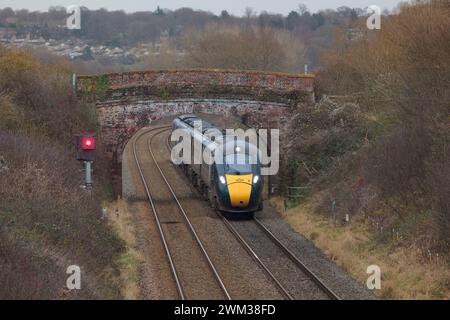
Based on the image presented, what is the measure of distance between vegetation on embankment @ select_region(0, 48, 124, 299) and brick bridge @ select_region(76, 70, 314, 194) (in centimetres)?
84

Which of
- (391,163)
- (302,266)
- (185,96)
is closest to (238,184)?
(391,163)

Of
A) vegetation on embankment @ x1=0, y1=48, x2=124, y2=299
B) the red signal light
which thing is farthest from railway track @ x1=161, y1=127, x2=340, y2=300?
the red signal light

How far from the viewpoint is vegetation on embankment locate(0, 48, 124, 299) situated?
12.9m

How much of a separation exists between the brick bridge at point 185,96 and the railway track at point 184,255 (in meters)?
3.27

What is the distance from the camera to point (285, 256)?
63.3ft

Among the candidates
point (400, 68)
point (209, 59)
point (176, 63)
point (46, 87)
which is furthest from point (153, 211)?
point (176, 63)

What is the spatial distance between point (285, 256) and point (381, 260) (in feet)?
8.94

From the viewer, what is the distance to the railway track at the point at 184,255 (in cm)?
1631

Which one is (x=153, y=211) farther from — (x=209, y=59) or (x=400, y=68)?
(x=209, y=59)

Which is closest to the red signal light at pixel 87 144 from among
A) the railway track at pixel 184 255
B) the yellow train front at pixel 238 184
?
the railway track at pixel 184 255

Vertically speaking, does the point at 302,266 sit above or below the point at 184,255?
above

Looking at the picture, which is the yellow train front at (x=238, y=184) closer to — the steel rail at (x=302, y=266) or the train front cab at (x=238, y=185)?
the train front cab at (x=238, y=185)

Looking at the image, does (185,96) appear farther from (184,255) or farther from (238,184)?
(184,255)
